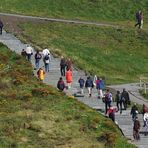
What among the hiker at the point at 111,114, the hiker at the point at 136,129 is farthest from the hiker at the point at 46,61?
the hiker at the point at 136,129

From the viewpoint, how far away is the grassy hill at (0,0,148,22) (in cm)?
7225

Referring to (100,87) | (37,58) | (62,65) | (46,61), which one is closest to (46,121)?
(100,87)

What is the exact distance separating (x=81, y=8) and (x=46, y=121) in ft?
137

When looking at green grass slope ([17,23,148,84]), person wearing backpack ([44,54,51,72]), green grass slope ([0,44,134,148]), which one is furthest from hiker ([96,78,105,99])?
green grass slope ([17,23,148,84])

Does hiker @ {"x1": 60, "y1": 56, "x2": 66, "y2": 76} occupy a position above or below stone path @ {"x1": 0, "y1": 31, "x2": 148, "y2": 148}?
above

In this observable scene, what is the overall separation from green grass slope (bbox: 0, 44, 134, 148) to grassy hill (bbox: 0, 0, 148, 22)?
3230cm

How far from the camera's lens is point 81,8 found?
243 ft

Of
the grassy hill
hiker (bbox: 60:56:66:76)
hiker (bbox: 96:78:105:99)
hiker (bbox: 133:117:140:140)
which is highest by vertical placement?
the grassy hill

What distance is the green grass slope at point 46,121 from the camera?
31.5m

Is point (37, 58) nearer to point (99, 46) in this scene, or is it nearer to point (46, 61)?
point (46, 61)

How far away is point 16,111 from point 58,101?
10.3 feet

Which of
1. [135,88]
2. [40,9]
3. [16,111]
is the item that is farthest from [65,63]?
[40,9]

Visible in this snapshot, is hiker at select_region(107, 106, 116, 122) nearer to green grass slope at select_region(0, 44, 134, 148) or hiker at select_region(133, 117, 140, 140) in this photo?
green grass slope at select_region(0, 44, 134, 148)

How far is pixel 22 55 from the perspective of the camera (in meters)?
48.3
